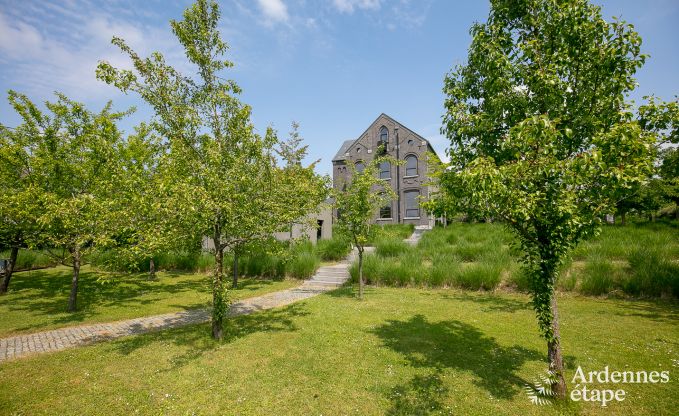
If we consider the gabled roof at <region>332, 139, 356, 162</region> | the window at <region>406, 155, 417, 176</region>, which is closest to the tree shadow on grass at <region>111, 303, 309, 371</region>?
the window at <region>406, 155, 417, 176</region>

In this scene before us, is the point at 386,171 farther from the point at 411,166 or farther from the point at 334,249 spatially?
the point at 334,249

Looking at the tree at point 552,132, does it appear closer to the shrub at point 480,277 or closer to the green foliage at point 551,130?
the green foliage at point 551,130

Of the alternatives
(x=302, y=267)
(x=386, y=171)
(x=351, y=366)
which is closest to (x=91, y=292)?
(x=302, y=267)

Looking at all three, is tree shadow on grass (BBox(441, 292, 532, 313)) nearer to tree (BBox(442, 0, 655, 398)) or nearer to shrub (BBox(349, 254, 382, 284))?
shrub (BBox(349, 254, 382, 284))

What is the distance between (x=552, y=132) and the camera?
4.02m

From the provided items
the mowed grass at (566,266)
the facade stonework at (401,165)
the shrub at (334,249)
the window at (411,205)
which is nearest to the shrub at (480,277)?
the mowed grass at (566,266)

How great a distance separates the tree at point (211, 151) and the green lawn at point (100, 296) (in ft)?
7.75

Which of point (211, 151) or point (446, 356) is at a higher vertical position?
point (211, 151)

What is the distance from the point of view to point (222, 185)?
6895 mm

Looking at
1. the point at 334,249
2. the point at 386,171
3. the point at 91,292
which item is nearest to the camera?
the point at 91,292

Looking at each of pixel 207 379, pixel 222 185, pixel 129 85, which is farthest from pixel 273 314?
pixel 129 85

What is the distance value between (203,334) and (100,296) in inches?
298

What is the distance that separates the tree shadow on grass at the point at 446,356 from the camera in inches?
202

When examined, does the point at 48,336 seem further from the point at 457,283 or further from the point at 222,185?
the point at 457,283
